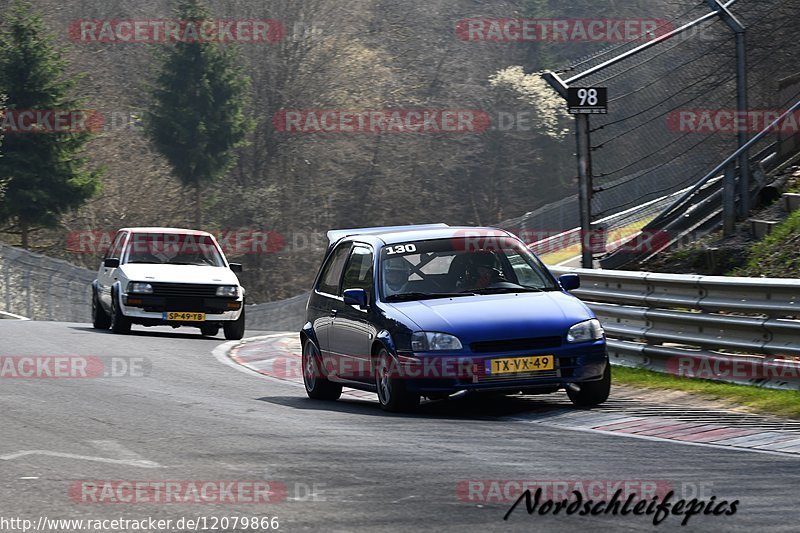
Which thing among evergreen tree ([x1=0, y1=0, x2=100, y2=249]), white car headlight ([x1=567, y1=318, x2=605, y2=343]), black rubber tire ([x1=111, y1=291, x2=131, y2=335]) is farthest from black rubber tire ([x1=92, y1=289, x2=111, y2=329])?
evergreen tree ([x1=0, y1=0, x2=100, y2=249])

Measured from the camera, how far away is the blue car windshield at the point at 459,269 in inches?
458

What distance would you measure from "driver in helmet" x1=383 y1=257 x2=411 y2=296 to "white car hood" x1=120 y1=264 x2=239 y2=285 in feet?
31.5

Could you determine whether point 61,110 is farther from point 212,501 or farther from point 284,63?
point 212,501

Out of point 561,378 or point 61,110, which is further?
point 61,110

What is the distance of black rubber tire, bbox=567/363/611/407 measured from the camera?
11070 mm

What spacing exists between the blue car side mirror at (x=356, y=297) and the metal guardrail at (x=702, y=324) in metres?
3.17

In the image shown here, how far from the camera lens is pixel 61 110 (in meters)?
54.8

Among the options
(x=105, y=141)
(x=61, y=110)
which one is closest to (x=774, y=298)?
(x=61, y=110)

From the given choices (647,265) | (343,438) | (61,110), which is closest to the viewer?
(343,438)

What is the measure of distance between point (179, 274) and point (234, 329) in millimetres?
1303

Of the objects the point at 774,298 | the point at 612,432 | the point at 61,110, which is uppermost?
the point at 61,110

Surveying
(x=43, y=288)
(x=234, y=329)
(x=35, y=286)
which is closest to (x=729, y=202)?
(x=234, y=329)

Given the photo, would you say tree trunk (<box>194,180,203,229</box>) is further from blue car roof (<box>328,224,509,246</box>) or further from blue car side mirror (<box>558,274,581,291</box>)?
blue car side mirror (<box>558,274,581,291</box>)

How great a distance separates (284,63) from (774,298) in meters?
65.6
